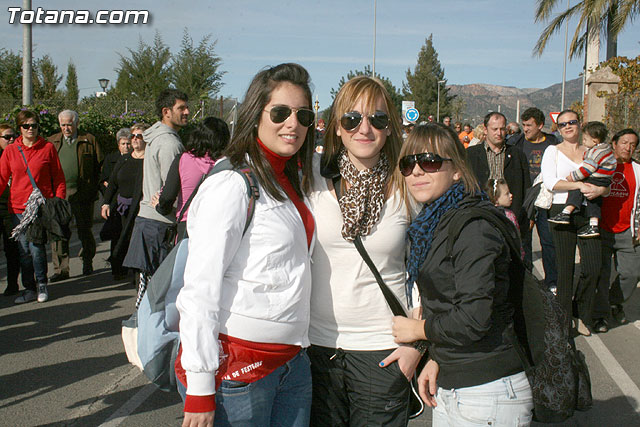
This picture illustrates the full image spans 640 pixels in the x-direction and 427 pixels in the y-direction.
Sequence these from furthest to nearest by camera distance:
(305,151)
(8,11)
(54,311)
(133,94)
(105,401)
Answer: (133,94), (8,11), (54,311), (105,401), (305,151)

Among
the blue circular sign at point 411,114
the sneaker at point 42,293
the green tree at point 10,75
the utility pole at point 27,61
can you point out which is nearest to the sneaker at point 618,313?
the sneaker at point 42,293

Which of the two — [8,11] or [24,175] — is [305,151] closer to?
[24,175]

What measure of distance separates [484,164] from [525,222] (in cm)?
79

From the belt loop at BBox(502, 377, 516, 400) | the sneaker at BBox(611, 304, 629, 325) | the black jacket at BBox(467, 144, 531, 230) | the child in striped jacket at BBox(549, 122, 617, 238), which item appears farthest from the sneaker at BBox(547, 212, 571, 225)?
the belt loop at BBox(502, 377, 516, 400)

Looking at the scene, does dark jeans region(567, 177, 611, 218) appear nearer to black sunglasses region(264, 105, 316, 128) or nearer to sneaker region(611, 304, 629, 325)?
sneaker region(611, 304, 629, 325)

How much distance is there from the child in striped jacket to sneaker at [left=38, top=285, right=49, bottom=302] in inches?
219

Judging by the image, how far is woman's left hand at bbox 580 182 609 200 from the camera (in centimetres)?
567

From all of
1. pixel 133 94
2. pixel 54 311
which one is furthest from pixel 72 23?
pixel 133 94

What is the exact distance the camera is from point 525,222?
6707mm

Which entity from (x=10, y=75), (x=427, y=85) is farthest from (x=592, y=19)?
(x=427, y=85)

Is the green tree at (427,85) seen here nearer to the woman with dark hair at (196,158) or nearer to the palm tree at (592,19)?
the palm tree at (592,19)

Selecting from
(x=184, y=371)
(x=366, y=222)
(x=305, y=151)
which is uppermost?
(x=305, y=151)

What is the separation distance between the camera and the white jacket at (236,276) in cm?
183

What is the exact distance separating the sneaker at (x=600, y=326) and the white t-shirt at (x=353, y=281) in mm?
4399
